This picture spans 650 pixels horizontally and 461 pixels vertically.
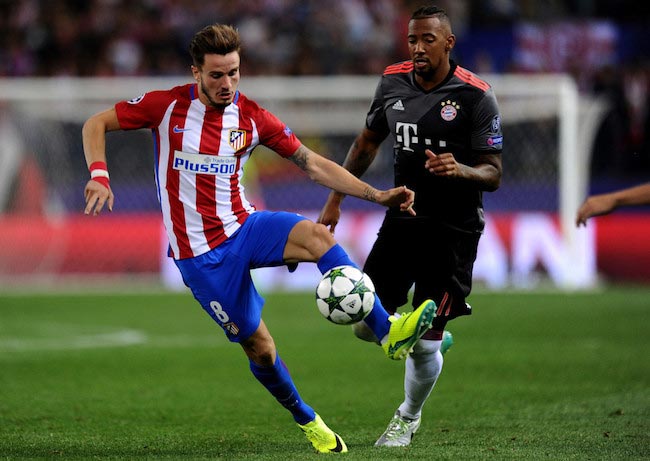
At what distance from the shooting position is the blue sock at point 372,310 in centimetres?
631

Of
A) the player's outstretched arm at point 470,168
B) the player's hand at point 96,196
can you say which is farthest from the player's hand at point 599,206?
the player's hand at point 96,196

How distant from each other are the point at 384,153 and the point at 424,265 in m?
11.3

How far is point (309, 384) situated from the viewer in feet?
32.7

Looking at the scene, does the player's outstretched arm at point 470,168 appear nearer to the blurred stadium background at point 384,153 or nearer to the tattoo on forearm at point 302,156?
the tattoo on forearm at point 302,156

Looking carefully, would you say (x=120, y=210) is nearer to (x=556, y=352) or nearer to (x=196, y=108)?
(x=556, y=352)

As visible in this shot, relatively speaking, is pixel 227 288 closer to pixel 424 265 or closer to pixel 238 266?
pixel 238 266

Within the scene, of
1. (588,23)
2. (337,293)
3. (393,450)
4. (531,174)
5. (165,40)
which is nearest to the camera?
(337,293)

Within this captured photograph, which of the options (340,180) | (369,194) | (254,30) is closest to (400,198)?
(369,194)

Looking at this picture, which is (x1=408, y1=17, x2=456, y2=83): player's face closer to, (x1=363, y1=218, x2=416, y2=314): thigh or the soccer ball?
(x1=363, y1=218, x2=416, y2=314): thigh

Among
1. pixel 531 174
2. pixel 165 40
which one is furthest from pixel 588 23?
pixel 165 40

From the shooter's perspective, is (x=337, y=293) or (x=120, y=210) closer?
(x=337, y=293)

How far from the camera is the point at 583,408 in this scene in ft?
27.2

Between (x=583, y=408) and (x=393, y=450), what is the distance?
90.4 inches

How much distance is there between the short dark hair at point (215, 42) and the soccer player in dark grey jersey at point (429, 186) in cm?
114
